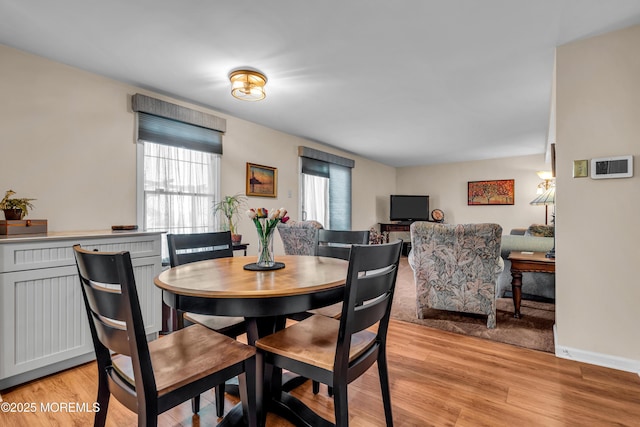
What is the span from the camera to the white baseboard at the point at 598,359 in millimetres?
2113

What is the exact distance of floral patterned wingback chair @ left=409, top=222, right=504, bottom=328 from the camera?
106 inches

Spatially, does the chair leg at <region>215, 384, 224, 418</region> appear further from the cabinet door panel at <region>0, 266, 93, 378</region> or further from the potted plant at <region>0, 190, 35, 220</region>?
the potted plant at <region>0, 190, 35, 220</region>

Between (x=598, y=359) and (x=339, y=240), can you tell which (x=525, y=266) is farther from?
(x=339, y=240)

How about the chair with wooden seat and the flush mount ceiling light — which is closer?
the chair with wooden seat

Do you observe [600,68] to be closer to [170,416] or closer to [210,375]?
[210,375]

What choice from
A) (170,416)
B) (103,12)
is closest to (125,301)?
(170,416)

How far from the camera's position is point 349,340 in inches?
47.3

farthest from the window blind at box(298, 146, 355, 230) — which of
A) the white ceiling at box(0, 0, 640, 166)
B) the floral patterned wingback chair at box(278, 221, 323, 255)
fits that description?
the floral patterned wingback chair at box(278, 221, 323, 255)

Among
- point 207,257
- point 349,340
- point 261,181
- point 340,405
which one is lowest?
Result: point 340,405

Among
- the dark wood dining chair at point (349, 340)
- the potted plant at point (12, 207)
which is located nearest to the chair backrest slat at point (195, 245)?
the dark wood dining chair at point (349, 340)

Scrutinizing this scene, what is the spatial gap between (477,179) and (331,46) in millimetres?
6170

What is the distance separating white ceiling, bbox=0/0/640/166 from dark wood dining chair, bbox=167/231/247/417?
1.43 m

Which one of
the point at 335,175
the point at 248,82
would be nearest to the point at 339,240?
the point at 248,82

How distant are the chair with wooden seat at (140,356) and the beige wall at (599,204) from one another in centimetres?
239
